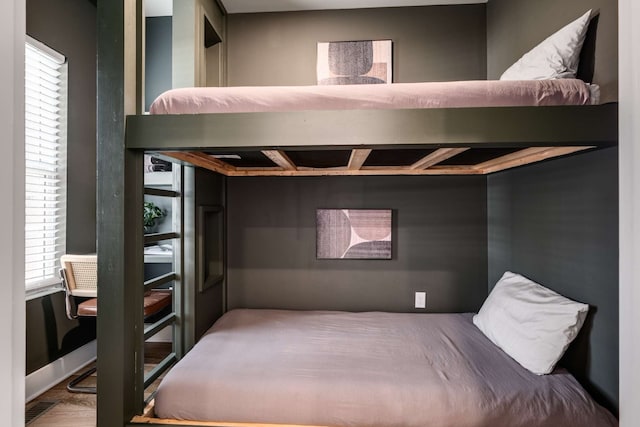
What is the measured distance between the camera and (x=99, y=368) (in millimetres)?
1286

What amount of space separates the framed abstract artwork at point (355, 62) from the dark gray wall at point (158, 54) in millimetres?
1328

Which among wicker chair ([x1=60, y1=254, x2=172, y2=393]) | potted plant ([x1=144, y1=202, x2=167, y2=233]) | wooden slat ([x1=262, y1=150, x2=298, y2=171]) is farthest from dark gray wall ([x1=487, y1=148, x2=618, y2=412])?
potted plant ([x1=144, y1=202, x2=167, y2=233])

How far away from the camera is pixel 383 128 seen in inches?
47.6

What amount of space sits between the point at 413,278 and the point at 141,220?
1880 mm

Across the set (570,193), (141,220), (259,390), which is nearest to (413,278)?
(570,193)

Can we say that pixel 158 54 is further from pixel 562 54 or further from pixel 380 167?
pixel 562 54

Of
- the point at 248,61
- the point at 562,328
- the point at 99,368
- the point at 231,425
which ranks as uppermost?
the point at 248,61

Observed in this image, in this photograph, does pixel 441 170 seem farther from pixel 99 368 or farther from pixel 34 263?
pixel 34 263

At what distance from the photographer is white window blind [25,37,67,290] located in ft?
6.87

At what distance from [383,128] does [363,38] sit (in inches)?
65.0

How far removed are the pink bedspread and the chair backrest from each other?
1.26 m

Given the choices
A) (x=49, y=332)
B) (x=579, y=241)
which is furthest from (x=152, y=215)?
(x=579, y=241)

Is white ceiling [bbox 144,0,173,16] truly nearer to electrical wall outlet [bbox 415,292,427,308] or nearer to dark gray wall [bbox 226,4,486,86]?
dark gray wall [bbox 226,4,486,86]

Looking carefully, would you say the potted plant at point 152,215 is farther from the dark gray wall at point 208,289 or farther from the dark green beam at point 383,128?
the dark green beam at point 383,128
